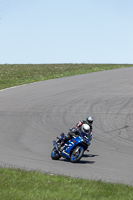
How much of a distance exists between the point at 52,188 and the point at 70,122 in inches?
395

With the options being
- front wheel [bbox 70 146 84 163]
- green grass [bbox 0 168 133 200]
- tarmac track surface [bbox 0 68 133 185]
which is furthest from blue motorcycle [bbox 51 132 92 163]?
green grass [bbox 0 168 133 200]

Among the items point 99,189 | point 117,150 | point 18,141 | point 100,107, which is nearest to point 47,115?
point 100,107

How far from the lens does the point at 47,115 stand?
19.3 m

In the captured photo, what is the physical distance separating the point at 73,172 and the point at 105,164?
64.5 inches

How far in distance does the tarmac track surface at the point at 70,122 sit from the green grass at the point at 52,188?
1018 mm

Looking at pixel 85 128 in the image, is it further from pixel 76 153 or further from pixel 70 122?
pixel 70 122

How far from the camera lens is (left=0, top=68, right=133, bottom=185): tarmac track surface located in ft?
36.9

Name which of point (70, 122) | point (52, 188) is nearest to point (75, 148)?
point (52, 188)

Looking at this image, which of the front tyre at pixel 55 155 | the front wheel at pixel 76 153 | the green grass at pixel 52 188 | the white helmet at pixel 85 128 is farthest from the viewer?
the front tyre at pixel 55 155

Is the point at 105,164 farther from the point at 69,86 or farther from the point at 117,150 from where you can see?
the point at 69,86

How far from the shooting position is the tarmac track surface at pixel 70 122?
443 inches

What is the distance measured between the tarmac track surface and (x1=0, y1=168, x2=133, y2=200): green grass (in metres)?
1.02

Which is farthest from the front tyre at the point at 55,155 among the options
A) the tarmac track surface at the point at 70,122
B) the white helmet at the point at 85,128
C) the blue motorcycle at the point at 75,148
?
the white helmet at the point at 85,128

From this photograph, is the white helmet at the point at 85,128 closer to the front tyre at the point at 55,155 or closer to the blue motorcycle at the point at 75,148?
the blue motorcycle at the point at 75,148
